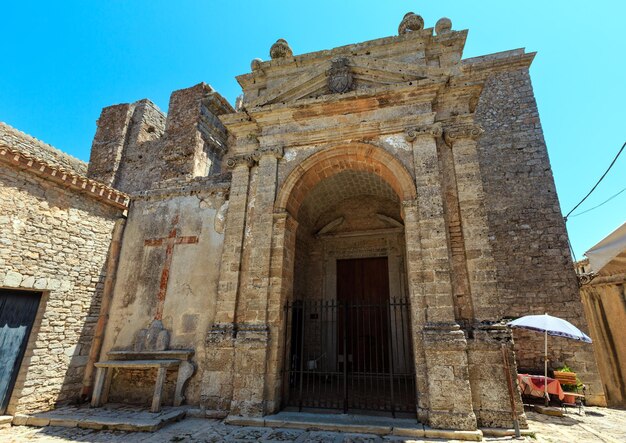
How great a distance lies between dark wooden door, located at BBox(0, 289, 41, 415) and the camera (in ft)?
17.8

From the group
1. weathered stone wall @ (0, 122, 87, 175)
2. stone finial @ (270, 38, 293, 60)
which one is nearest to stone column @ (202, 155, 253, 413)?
stone finial @ (270, 38, 293, 60)

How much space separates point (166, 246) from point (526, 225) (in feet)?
31.1

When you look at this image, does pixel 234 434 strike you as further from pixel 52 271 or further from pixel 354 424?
pixel 52 271

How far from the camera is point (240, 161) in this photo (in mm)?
6832

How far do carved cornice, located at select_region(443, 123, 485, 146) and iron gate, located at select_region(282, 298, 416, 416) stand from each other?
3249 mm

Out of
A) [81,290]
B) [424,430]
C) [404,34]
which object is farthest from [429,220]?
[81,290]

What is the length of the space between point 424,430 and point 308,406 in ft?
6.78

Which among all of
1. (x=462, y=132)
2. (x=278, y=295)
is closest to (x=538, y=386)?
(x=462, y=132)

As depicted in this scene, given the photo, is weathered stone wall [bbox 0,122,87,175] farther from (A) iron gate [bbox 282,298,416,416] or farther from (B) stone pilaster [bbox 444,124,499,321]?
(B) stone pilaster [bbox 444,124,499,321]

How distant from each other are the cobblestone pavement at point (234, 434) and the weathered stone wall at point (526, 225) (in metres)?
3.07

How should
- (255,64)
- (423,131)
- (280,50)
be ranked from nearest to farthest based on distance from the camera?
(423,131), (255,64), (280,50)

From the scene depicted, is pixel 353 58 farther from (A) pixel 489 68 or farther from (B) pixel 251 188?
(A) pixel 489 68

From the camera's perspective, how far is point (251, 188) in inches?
262

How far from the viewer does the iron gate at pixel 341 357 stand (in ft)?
19.6
